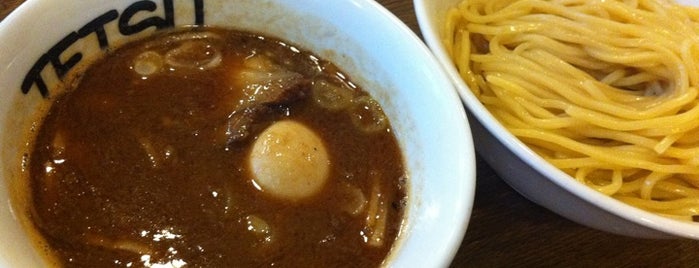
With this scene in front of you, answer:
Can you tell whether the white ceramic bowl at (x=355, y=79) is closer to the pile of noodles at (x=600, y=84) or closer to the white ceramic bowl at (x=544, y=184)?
the white ceramic bowl at (x=544, y=184)

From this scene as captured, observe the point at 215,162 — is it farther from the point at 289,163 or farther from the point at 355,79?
the point at 355,79

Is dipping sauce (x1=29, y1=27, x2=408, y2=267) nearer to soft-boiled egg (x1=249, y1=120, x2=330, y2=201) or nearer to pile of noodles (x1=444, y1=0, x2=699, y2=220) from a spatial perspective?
soft-boiled egg (x1=249, y1=120, x2=330, y2=201)

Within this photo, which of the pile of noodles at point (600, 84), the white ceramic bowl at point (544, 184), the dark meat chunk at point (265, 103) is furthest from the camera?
the pile of noodles at point (600, 84)

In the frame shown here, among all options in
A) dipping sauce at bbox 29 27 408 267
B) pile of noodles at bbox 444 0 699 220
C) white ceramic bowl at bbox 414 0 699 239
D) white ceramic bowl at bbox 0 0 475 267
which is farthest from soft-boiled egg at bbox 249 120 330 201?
pile of noodles at bbox 444 0 699 220

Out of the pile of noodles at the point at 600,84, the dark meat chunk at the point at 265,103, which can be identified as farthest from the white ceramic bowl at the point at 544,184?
the dark meat chunk at the point at 265,103

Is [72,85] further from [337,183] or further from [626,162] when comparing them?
[626,162]

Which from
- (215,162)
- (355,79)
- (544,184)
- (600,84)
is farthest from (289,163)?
(600,84)
